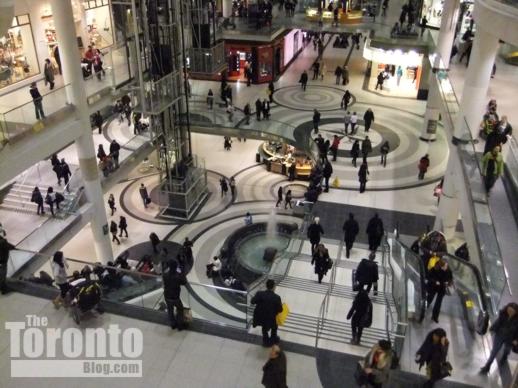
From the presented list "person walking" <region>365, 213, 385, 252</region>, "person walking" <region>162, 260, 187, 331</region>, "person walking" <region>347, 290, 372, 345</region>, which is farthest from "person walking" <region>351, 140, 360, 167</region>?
"person walking" <region>162, 260, 187, 331</region>

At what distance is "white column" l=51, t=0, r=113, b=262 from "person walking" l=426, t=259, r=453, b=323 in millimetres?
11062

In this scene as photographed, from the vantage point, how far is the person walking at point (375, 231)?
12828mm

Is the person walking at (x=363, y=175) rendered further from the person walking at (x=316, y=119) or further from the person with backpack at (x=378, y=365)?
the person with backpack at (x=378, y=365)

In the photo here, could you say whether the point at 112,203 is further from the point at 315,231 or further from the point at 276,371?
the point at 276,371

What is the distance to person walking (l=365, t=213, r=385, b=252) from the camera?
1283cm

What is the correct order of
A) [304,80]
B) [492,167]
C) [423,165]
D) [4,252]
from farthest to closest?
[304,80]
[423,165]
[492,167]
[4,252]

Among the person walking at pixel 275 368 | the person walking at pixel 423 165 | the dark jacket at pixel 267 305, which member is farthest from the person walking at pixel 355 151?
the person walking at pixel 275 368

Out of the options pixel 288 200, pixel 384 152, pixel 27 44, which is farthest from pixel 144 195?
pixel 384 152

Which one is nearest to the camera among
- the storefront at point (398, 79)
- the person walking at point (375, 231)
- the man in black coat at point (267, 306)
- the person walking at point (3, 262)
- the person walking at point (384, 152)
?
the man in black coat at point (267, 306)

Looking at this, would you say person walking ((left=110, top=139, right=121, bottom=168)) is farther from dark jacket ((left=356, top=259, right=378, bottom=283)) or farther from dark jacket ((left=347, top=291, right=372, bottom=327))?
dark jacket ((left=347, top=291, right=372, bottom=327))

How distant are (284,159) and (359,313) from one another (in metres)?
17.1

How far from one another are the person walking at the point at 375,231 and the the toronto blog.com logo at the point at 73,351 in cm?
702

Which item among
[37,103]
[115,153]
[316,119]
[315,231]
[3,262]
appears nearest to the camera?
[3,262]

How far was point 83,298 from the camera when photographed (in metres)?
8.12
